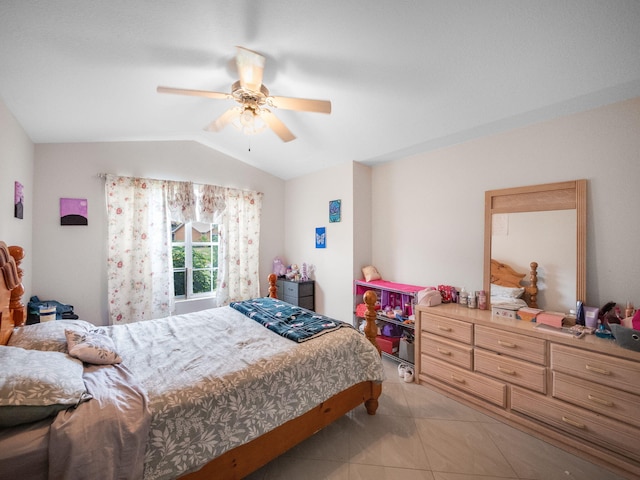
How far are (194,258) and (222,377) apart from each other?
2915 mm

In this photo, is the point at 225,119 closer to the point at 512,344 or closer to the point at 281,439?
the point at 281,439

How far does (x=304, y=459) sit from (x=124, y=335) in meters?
1.60

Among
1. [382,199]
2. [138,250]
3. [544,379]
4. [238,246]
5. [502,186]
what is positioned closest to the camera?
[544,379]

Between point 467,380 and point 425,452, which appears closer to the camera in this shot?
point 425,452

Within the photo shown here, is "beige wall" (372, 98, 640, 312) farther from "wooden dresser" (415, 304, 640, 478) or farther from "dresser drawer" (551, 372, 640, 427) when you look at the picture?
"dresser drawer" (551, 372, 640, 427)

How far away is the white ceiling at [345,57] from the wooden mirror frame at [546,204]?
0.60m

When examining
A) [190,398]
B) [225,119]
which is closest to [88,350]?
[190,398]

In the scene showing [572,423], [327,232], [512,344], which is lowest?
[572,423]

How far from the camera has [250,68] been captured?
1792 mm

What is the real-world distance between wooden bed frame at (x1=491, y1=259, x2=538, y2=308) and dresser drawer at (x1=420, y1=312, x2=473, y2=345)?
1.84 ft

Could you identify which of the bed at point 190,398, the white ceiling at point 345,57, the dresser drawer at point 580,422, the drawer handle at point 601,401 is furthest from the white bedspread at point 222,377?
the white ceiling at point 345,57

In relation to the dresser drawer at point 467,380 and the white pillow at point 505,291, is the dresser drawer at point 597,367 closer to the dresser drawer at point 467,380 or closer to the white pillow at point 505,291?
the dresser drawer at point 467,380

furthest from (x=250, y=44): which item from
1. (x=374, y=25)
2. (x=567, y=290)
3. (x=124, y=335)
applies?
(x=567, y=290)

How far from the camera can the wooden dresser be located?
4.94ft
